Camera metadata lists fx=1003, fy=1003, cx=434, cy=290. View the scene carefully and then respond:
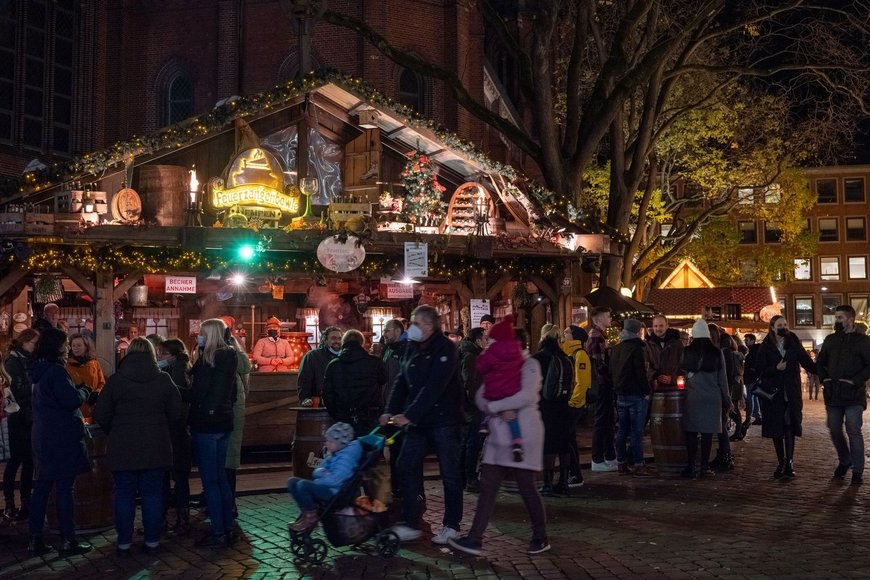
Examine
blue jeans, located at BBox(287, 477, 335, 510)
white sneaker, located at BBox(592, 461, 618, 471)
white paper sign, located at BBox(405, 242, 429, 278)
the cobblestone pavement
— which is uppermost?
white paper sign, located at BBox(405, 242, 429, 278)

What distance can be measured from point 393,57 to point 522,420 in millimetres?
13440

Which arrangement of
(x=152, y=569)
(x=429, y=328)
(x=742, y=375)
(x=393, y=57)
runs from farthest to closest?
1. (x=393, y=57)
2. (x=742, y=375)
3. (x=429, y=328)
4. (x=152, y=569)

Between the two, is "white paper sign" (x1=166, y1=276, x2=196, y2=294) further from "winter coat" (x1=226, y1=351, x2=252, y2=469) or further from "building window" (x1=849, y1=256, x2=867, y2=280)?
"building window" (x1=849, y1=256, x2=867, y2=280)

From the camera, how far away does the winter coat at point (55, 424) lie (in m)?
8.25

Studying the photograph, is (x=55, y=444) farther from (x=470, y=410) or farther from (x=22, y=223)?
(x=22, y=223)

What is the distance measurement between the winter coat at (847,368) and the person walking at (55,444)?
8.34 m

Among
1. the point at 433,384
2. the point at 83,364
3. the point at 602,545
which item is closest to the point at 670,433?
the point at 602,545

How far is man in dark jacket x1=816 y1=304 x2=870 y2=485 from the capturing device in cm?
1160

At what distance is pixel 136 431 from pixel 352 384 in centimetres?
226

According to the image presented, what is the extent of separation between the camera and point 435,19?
31.5 m

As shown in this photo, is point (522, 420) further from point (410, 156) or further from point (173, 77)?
point (173, 77)

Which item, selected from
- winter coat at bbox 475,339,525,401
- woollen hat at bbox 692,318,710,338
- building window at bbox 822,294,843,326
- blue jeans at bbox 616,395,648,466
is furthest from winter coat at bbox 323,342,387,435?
building window at bbox 822,294,843,326

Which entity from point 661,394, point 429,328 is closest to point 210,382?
point 429,328

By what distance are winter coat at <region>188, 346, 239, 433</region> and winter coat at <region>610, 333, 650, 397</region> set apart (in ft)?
18.1
